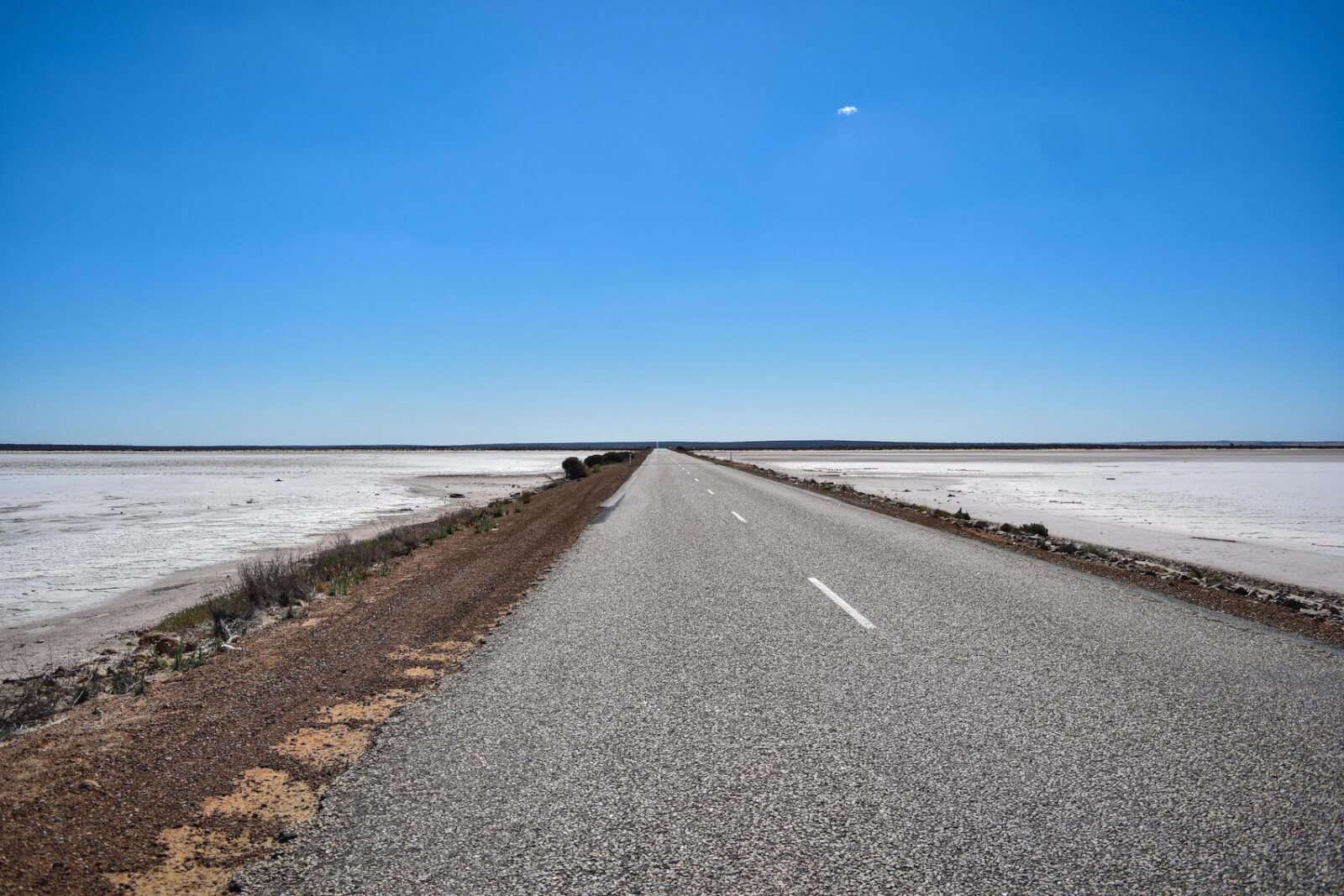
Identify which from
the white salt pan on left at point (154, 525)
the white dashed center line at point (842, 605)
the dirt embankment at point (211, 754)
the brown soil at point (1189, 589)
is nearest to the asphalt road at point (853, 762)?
the white dashed center line at point (842, 605)

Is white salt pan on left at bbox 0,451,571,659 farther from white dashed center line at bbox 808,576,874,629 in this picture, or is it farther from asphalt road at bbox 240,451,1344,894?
white dashed center line at bbox 808,576,874,629

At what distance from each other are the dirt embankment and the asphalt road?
0.27 metres

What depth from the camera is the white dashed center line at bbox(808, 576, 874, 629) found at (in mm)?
7246

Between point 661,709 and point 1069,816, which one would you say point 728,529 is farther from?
point 1069,816

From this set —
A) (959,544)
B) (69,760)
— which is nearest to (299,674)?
(69,760)

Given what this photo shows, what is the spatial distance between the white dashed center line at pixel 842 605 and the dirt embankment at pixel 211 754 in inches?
142

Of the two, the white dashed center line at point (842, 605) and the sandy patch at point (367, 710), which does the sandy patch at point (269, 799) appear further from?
the white dashed center line at point (842, 605)

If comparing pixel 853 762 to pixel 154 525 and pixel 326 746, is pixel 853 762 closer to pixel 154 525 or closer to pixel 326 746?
pixel 326 746

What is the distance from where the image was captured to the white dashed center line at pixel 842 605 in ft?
23.8

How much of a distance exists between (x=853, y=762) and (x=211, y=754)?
3.58 m

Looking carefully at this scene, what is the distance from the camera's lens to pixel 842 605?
8070mm

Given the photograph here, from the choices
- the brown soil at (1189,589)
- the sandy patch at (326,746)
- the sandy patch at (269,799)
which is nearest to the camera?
the sandy patch at (269,799)

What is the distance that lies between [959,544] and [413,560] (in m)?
9.74

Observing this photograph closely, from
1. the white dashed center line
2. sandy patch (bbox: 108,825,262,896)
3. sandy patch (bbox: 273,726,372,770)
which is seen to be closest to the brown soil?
the white dashed center line
